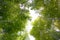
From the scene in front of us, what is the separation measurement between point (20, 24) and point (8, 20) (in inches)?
4.6

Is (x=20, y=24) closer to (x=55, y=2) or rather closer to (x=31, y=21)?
(x=31, y=21)

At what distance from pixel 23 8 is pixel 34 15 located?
0.40ft

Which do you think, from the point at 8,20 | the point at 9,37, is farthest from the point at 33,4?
the point at 9,37

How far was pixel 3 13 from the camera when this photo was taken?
4.27 ft

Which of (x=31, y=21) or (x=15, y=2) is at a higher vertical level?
(x=15, y=2)

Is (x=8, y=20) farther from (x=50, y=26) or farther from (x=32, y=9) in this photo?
(x=50, y=26)

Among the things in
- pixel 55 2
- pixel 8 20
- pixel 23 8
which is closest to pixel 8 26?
pixel 8 20

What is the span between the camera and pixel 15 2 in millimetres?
1311

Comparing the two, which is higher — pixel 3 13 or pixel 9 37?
pixel 3 13

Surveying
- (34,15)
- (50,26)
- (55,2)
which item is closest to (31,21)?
(34,15)

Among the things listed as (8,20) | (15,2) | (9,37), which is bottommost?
(9,37)

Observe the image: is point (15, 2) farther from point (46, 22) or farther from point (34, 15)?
point (46, 22)

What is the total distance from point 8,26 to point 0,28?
75 millimetres

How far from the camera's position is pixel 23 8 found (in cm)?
131
